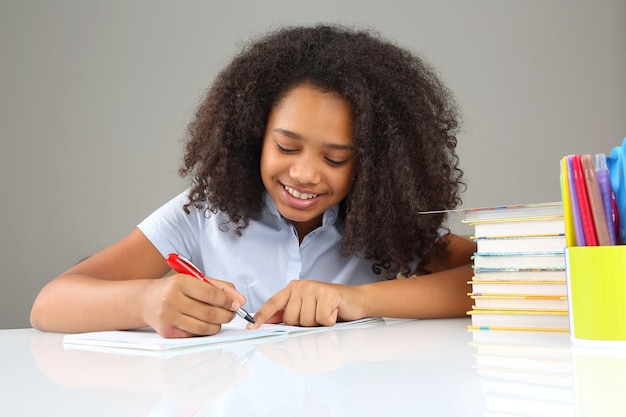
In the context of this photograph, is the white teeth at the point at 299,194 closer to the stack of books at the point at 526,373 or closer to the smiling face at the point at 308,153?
the smiling face at the point at 308,153

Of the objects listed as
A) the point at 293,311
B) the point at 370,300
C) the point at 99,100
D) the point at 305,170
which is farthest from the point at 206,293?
the point at 99,100

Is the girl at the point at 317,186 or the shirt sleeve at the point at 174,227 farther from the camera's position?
the shirt sleeve at the point at 174,227

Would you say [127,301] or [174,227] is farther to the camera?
[174,227]

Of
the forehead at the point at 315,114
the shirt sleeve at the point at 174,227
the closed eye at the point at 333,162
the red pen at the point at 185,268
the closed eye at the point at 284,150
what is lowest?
the red pen at the point at 185,268

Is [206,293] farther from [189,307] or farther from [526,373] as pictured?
[526,373]

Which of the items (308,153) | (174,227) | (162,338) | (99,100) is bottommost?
(162,338)

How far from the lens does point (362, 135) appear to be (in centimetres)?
122

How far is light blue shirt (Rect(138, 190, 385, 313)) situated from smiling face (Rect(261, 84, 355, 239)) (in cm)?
9

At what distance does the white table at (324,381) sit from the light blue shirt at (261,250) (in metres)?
0.58

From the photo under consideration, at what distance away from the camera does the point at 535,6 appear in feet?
Answer: 8.63

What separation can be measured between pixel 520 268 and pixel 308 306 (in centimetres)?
29

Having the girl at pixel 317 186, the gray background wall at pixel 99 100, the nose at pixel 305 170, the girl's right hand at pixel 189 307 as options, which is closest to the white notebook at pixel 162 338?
the girl's right hand at pixel 189 307

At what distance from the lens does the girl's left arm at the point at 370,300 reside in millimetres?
967

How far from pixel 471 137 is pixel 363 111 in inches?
60.2
